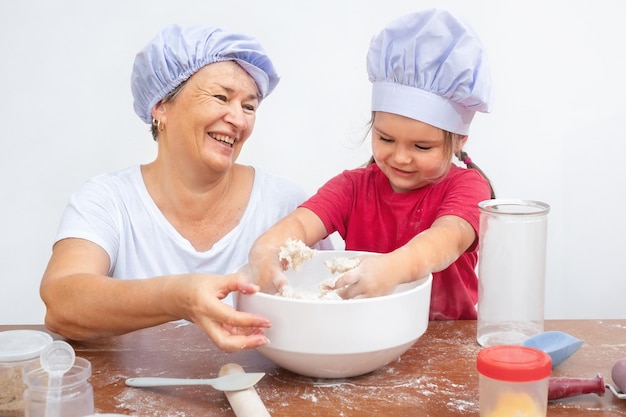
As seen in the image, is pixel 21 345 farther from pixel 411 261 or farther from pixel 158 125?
pixel 158 125

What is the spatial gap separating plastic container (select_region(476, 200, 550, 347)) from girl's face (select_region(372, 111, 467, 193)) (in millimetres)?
233

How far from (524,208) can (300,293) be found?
1.52 feet

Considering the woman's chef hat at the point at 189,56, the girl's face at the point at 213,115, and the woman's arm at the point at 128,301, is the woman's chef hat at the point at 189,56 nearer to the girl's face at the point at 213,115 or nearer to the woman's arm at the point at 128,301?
the girl's face at the point at 213,115

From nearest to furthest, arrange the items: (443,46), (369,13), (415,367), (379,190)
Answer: (415,367) → (443,46) → (379,190) → (369,13)

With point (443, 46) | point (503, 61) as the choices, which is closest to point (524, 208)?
point (443, 46)

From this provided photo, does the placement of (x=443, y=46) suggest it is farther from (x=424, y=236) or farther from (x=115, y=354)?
(x=115, y=354)

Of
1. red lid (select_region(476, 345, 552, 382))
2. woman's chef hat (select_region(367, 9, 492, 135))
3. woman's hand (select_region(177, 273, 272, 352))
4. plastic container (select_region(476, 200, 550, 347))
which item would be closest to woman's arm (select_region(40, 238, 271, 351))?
woman's hand (select_region(177, 273, 272, 352))

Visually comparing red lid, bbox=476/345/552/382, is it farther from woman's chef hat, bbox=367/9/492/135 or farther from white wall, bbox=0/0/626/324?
white wall, bbox=0/0/626/324

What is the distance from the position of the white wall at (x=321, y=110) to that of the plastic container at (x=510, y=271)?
134 centimetres

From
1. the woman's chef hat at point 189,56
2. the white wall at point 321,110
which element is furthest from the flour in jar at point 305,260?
the white wall at point 321,110

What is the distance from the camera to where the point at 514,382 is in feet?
3.24

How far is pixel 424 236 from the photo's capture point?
4.59ft

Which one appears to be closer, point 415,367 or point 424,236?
point 415,367

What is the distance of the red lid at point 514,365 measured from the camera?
0.98 meters
